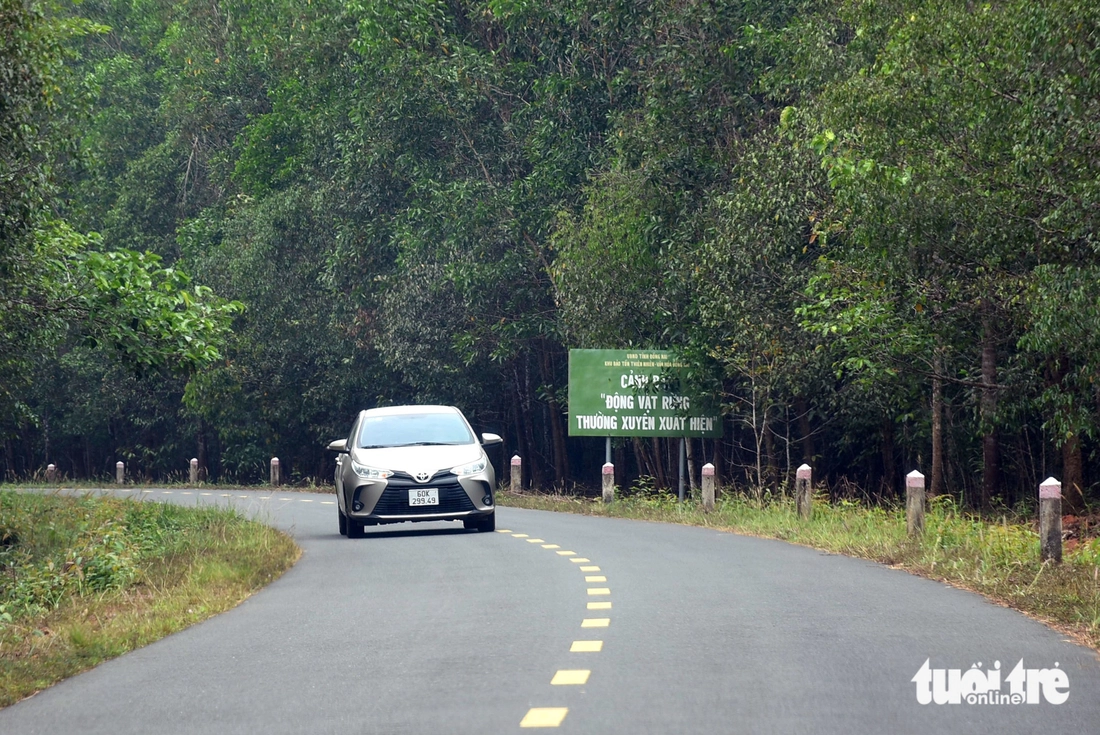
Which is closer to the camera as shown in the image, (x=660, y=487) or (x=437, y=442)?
(x=437, y=442)

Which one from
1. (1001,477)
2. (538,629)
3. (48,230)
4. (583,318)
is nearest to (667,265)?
(583,318)

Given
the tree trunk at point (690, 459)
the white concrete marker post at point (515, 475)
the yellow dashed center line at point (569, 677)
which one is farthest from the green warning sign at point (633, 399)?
the yellow dashed center line at point (569, 677)

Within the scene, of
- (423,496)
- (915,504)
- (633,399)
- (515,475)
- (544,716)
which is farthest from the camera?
(515,475)

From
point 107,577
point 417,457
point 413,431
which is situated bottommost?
point 107,577

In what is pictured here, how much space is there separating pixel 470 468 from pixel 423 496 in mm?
716

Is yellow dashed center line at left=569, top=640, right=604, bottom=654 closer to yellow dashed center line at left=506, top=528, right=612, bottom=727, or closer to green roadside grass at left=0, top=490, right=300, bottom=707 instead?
yellow dashed center line at left=506, top=528, right=612, bottom=727

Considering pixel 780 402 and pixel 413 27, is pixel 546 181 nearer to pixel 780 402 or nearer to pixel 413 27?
pixel 413 27

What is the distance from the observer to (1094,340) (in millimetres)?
17828

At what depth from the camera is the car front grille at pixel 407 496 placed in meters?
21.1

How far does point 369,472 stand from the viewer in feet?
69.6

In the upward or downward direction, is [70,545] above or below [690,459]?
below

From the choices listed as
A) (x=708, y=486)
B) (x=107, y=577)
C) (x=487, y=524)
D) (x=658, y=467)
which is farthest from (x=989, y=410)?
(x=658, y=467)

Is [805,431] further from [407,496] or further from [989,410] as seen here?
[407,496]

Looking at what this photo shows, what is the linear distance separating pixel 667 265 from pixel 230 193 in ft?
85.7
